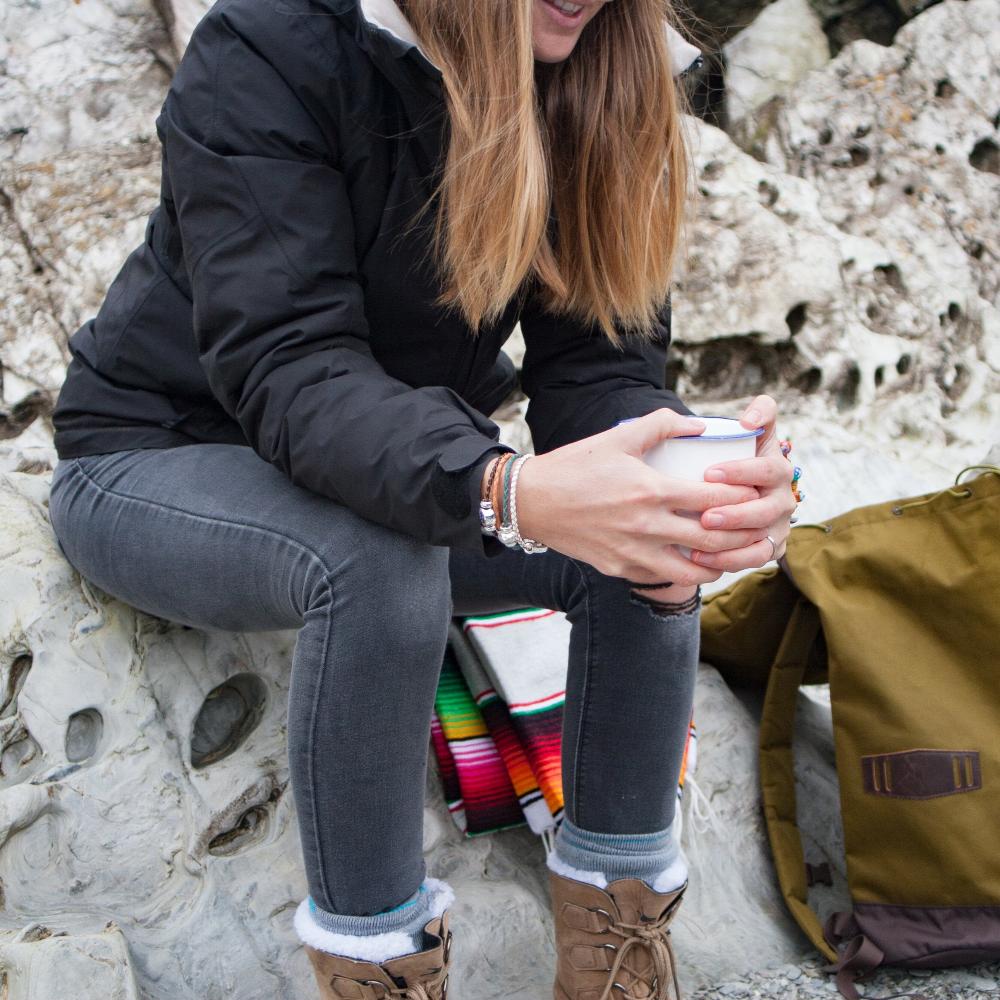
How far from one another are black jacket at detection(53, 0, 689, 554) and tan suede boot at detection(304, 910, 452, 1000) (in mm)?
590

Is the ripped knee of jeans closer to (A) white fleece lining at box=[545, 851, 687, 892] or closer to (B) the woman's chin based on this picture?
(A) white fleece lining at box=[545, 851, 687, 892]

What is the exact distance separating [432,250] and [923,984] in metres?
1.64

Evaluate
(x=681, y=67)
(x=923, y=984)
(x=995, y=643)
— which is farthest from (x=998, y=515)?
(x=681, y=67)

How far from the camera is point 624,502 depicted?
4.39 feet

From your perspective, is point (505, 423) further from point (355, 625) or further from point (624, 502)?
point (624, 502)

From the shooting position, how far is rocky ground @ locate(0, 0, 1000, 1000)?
1938 millimetres

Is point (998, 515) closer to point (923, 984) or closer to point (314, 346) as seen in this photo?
point (923, 984)

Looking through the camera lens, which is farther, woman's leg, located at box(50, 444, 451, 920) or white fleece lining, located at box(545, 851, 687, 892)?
white fleece lining, located at box(545, 851, 687, 892)

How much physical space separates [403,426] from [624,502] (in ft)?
1.01

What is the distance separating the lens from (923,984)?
6.90 feet

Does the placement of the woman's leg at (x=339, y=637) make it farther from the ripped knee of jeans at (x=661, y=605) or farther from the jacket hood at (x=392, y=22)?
the jacket hood at (x=392, y=22)

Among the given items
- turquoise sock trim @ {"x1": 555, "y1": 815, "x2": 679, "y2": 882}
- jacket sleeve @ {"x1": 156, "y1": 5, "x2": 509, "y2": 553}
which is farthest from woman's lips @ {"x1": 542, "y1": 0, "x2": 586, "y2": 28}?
turquoise sock trim @ {"x1": 555, "y1": 815, "x2": 679, "y2": 882}

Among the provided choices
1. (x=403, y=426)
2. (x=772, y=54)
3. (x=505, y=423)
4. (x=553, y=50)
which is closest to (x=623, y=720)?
(x=403, y=426)

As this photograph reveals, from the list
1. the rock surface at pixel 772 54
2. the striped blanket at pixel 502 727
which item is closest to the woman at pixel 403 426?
the striped blanket at pixel 502 727
